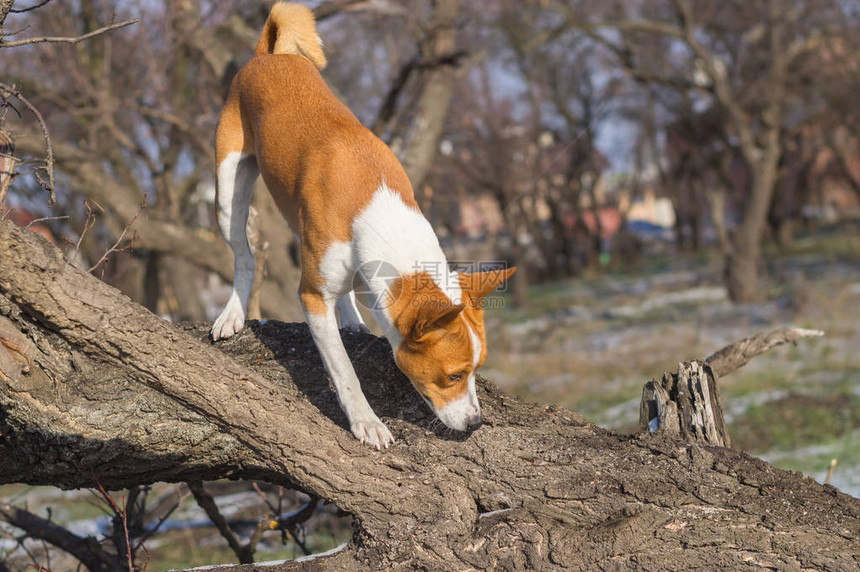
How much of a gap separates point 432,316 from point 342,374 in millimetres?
496

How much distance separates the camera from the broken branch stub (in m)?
3.09

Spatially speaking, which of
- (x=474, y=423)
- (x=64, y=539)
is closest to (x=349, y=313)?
(x=474, y=423)

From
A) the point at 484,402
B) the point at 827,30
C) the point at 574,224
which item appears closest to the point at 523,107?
the point at 574,224

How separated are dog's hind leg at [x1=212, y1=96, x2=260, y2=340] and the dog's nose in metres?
1.66

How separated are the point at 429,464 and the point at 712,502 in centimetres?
103

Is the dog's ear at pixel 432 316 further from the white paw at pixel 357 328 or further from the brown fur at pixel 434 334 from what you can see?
the white paw at pixel 357 328

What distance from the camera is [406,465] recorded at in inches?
109

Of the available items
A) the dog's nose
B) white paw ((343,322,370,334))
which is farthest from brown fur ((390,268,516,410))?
white paw ((343,322,370,334))

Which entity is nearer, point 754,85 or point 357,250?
point 357,250

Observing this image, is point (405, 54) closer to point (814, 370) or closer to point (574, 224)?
point (814, 370)

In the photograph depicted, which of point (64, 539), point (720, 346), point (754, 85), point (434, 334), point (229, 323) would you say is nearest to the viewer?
point (434, 334)

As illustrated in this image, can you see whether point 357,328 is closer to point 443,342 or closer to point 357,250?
point 357,250

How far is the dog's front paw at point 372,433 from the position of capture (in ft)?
9.32

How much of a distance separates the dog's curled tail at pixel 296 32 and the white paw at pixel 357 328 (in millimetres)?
1553
